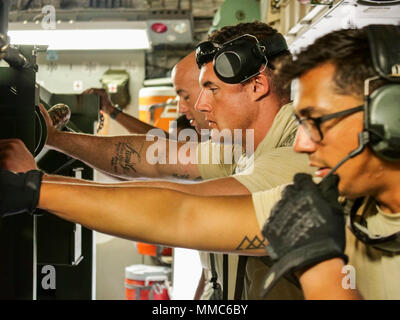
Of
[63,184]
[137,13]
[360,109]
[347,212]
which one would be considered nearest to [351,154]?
[360,109]

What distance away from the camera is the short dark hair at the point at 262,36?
6.00ft

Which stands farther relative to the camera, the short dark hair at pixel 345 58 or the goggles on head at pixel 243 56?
the goggles on head at pixel 243 56

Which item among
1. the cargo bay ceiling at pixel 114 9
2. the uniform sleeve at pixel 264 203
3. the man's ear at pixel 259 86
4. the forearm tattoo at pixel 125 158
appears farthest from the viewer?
the cargo bay ceiling at pixel 114 9

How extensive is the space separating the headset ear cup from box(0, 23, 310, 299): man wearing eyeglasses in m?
0.37

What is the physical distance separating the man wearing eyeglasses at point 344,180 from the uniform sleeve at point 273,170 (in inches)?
9.1

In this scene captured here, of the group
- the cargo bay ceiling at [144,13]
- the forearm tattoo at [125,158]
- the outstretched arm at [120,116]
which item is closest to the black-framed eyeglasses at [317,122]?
the forearm tattoo at [125,158]

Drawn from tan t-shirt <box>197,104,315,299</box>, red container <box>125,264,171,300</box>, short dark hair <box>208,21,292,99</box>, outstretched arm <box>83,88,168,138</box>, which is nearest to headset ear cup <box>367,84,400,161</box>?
tan t-shirt <box>197,104,315,299</box>

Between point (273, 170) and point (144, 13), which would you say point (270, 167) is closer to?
point (273, 170)

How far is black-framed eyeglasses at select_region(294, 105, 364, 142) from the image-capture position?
3.54 ft

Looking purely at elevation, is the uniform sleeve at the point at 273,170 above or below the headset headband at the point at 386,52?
below

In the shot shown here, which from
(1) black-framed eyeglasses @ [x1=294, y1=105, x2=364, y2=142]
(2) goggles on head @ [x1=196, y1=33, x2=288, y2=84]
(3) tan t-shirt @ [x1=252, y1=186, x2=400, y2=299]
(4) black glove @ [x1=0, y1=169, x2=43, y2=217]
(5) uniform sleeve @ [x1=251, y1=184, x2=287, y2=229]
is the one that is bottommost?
(3) tan t-shirt @ [x1=252, y1=186, x2=400, y2=299]

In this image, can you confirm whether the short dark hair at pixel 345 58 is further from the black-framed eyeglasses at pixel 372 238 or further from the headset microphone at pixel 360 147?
the black-framed eyeglasses at pixel 372 238

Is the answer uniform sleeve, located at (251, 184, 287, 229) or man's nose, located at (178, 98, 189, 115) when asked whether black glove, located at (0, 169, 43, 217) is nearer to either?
uniform sleeve, located at (251, 184, 287, 229)

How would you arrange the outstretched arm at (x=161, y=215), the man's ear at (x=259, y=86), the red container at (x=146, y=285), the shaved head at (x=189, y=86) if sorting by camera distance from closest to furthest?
the outstretched arm at (x=161, y=215) < the man's ear at (x=259, y=86) < the shaved head at (x=189, y=86) < the red container at (x=146, y=285)
